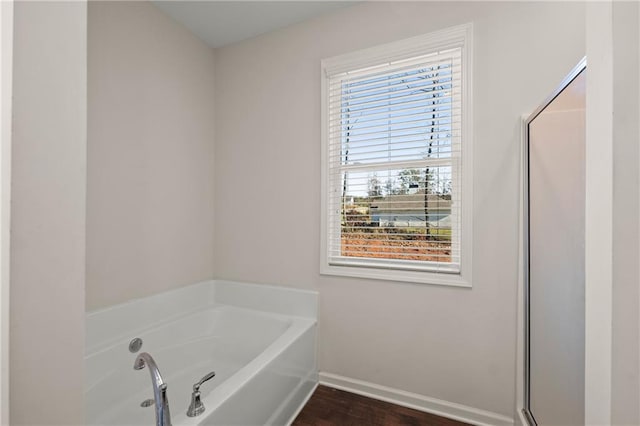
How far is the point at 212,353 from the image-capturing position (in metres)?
2.08

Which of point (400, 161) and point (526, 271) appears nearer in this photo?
point (526, 271)

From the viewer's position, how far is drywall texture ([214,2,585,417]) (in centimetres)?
156

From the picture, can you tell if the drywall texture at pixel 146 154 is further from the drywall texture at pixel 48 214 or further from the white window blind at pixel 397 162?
the drywall texture at pixel 48 214

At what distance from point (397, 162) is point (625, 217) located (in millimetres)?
1538

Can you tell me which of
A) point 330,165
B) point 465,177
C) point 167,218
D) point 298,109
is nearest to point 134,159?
point 167,218

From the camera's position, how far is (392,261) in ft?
6.15

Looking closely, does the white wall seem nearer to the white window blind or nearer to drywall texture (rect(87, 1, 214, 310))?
drywall texture (rect(87, 1, 214, 310))

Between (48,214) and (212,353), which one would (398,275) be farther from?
(48,214)

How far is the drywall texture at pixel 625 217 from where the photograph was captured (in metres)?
Answer: 0.36

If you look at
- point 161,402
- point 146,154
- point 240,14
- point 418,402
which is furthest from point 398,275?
point 240,14

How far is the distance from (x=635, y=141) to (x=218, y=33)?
265 cm

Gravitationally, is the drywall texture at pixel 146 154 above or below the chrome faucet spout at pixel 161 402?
above

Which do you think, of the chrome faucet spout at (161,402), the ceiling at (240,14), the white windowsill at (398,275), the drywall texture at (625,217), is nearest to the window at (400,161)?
the white windowsill at (398,275)

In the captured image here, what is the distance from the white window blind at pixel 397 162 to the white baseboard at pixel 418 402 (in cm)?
80
